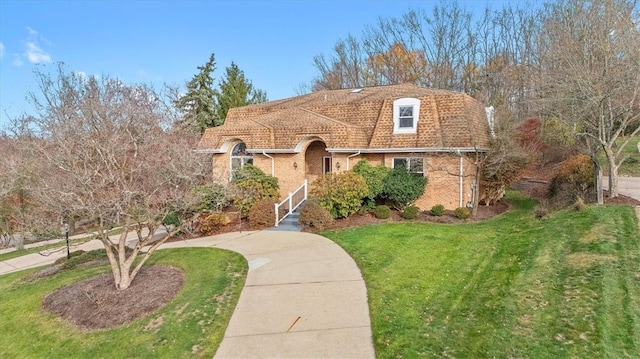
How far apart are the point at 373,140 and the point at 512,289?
1133 cm

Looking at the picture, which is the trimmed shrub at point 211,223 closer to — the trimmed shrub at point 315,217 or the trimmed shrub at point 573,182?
the trimmed shrub at point 315,217

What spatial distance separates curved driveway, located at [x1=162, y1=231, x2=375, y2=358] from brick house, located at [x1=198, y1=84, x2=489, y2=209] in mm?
6706

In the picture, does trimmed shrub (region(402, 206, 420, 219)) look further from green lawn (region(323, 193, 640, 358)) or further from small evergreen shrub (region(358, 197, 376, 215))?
green lawn (region(323, 193, 640, 358))

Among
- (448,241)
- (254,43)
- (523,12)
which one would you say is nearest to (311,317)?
(448,241)

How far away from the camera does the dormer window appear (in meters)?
17.8

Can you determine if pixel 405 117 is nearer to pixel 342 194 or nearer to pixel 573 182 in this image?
pixel 342 194

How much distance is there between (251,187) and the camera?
17.0 metres

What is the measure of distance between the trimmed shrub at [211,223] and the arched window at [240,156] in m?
5.57

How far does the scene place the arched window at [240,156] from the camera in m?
20.9

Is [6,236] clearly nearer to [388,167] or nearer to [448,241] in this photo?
[388,167]

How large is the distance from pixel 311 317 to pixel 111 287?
5266 mm

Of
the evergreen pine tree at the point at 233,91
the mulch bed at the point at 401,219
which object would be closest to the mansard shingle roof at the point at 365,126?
the mulch bed at the point at 401,219

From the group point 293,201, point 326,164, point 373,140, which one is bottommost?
point 293,201

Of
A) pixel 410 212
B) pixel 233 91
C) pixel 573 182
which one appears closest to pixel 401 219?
pixel 410 212
